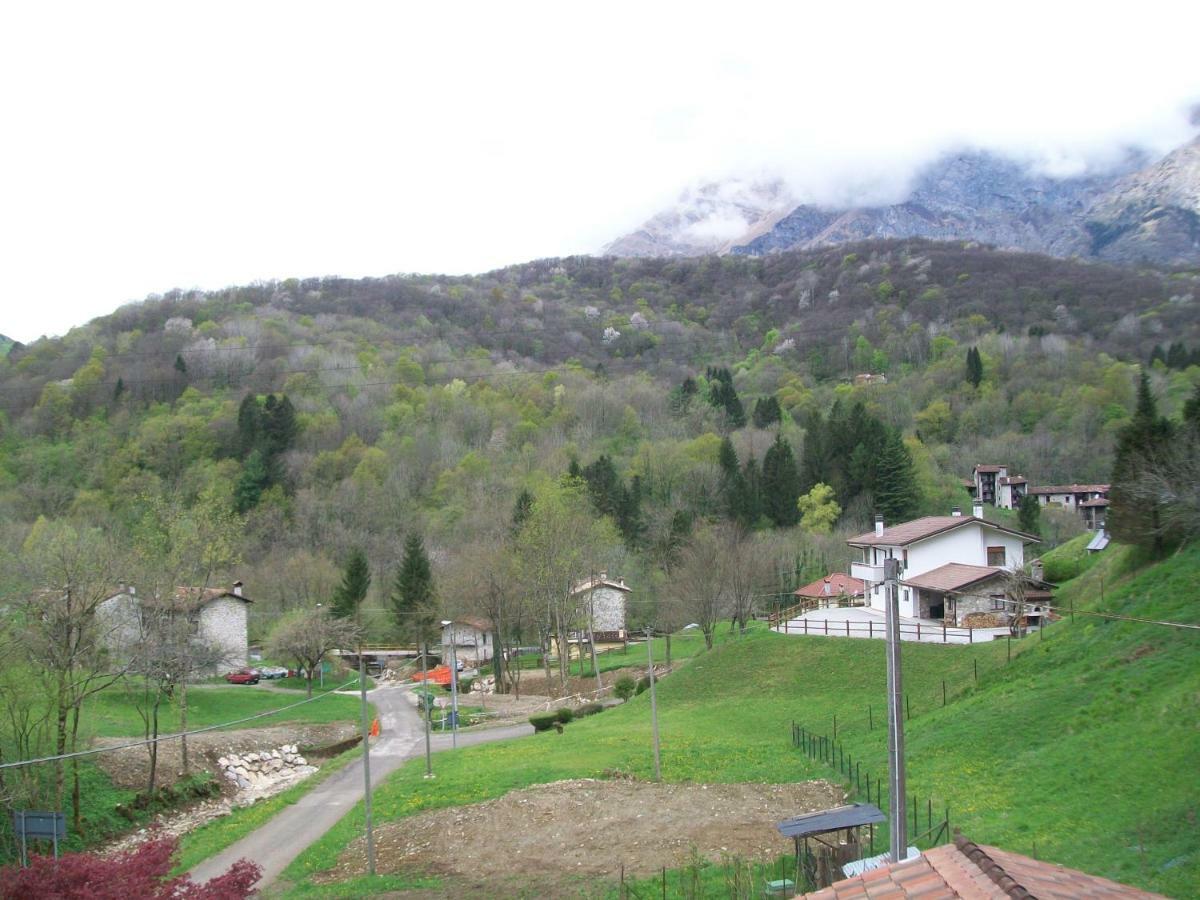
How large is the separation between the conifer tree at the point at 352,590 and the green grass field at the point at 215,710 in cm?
860

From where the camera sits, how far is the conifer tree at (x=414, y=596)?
58.8 meters

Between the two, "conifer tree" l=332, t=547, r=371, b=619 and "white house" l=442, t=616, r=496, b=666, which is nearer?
"conifer tree" l=332, t=547, r=371, b=619

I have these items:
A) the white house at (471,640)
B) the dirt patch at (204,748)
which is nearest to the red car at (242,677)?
the white house at (471,640)

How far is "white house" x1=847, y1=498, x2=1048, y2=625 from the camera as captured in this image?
136 feet

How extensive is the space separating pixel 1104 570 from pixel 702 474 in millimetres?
48529

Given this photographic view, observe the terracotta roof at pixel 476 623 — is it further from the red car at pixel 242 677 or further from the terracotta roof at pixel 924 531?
the terracotta roof at pixel 924 531

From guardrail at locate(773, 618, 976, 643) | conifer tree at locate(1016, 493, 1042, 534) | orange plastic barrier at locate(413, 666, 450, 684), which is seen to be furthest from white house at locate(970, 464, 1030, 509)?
orange plastic barrier at locate(413, 666, 450, 684)

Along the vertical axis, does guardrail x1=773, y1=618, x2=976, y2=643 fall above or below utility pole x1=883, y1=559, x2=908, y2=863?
below

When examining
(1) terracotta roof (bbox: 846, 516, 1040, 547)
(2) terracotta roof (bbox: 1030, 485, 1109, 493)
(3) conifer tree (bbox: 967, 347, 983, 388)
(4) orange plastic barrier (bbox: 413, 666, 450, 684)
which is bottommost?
(4) orange plastic barrier (bbox: 413, 666, 450, 684)

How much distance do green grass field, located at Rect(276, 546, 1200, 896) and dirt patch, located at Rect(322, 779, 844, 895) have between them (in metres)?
1.32

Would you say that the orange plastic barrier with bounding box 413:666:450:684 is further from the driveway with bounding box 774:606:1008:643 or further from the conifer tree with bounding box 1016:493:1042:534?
the conifer tree with bounding box 1016:493:1042:534

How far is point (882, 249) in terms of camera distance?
445 ft

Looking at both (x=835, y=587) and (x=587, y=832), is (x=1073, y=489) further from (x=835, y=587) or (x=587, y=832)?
(x=587, y=832)

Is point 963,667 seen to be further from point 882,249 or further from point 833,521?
point 882,249
